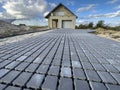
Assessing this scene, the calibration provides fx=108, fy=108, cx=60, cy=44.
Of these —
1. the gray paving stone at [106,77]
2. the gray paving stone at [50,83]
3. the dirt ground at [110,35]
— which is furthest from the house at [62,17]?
the gray paving stone at [50,83]

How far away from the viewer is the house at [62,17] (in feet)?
68.9

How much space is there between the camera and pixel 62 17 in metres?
21.0

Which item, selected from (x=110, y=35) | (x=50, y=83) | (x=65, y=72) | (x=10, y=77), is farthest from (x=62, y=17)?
(x=50, y=83)

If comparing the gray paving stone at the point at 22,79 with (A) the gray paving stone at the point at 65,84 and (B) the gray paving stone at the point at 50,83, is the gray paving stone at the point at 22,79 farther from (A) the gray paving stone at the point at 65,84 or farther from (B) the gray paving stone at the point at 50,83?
(A) the gray paving stone at the point at 65,84

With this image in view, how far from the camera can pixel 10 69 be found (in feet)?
6.02

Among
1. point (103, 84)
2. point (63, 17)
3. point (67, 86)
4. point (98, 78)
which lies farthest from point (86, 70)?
point (63, 17)

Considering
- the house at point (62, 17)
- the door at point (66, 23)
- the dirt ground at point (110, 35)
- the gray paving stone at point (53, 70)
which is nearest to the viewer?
the gray paving stone at point (53, 70)

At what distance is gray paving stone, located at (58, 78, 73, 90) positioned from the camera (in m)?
1.35

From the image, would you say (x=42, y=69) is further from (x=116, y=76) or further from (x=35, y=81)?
(x=116, y=76)

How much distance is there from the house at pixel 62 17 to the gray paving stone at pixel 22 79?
1976cm

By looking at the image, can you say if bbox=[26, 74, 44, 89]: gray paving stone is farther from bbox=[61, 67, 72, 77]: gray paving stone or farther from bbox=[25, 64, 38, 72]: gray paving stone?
bbox=[61, 67, 72, 77]: gray paving stone

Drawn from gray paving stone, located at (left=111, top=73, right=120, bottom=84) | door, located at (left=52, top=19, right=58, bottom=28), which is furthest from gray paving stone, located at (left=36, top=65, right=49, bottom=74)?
door, located at (left=52, top=19, right=58, bottom=28)

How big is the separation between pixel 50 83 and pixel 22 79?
1.34 feet

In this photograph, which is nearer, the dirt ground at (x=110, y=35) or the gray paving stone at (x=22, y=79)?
the gray paving stone at (x=22, y=79)
